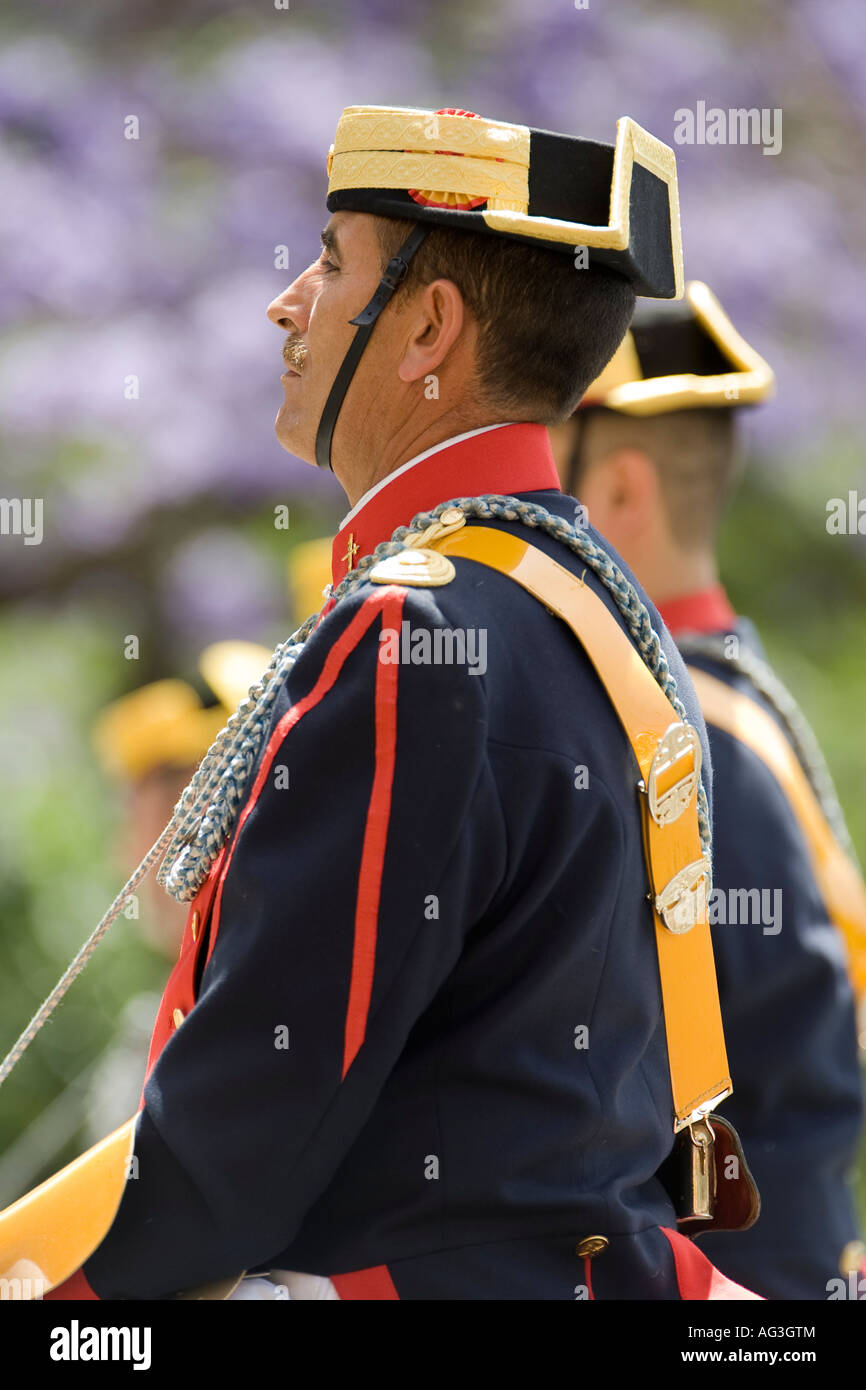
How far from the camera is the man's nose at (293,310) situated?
A: 2086 mm

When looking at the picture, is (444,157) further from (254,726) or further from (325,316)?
(254,726)

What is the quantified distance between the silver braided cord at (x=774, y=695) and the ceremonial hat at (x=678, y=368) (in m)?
0.48

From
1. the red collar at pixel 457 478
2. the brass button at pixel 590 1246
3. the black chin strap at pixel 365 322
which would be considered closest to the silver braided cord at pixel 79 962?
the red collar at pixel 457 478

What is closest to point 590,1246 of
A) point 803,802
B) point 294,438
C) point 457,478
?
point 457,478

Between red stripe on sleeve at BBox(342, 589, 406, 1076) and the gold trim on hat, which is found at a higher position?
the gold trim on hat

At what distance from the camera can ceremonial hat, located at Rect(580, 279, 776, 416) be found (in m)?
3.44

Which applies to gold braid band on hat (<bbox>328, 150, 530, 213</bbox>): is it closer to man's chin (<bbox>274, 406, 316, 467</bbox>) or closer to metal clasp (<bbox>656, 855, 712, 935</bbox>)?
man's chin (<bbox>274, 406, 316, 467</bbox>)

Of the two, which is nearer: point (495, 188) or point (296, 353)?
point (495, 188)

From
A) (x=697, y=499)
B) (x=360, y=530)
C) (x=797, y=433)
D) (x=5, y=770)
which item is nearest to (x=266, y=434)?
(x=5, y=770)

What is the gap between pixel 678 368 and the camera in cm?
348

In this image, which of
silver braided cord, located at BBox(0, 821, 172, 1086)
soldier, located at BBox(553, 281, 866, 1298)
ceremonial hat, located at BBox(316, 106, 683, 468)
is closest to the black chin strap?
ceremonial hat, located at BBox(316, 106, 683, 468)

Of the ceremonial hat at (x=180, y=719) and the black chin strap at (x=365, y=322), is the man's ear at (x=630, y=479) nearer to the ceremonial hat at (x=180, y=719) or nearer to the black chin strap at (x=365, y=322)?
the ceremonial hat at (x=180, y=719)

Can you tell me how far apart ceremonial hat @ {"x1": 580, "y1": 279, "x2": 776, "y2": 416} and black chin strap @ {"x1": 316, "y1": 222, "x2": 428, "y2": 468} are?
1.44 meters

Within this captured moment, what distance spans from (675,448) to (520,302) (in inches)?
Result: 62.6
